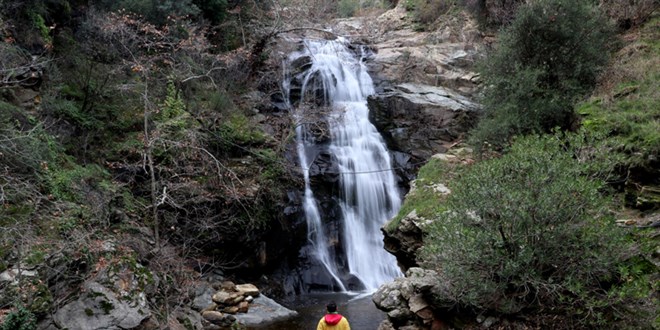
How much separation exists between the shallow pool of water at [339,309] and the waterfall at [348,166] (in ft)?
3.13

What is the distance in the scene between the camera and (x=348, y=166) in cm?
1686

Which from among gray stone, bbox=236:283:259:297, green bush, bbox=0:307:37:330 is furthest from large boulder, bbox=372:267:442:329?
green bush, bbox=0:307:37:330

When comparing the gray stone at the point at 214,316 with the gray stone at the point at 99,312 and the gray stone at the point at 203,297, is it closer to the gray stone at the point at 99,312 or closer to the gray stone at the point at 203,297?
the gray stone at the point at 203,297

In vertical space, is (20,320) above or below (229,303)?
above

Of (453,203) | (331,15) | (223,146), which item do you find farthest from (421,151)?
(331,15)

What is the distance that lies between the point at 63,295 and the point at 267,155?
7942 mm

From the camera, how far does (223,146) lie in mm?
14664

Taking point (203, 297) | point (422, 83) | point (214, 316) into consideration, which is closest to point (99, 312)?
point (214, 316)

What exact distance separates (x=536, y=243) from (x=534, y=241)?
0.13 ft

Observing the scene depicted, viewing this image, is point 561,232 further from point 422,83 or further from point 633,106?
point 422,83

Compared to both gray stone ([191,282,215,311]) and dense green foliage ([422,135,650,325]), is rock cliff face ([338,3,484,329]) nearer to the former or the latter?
dense green foliage ([422,135,650,325])

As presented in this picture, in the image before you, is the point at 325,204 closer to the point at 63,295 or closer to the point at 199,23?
the point at 199,23

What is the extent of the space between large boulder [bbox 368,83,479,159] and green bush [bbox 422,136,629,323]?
9912mm

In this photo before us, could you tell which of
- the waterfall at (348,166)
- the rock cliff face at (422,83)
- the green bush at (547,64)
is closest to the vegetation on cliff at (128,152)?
the waterfall at (348,166)
